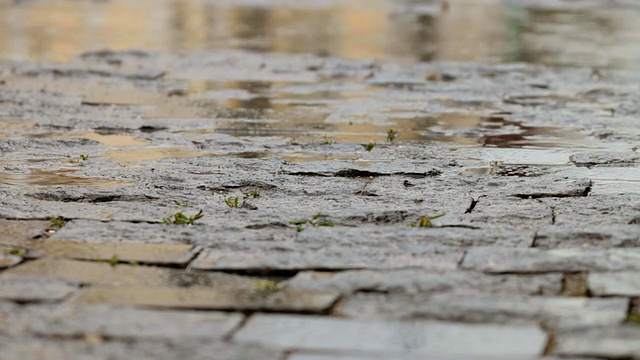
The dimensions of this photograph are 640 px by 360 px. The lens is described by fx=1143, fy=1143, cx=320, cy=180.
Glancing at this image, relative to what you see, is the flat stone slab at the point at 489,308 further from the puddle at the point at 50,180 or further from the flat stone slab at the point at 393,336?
the puddle at the point at 50,180

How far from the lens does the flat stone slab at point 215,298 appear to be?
359cm

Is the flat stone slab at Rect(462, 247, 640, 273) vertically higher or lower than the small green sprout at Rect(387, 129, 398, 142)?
higher

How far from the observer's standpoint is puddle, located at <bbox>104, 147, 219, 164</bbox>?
632 cm

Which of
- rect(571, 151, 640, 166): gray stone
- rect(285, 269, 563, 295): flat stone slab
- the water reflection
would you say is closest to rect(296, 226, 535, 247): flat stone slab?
rect(285, 269, 563, 295): flat stone slab

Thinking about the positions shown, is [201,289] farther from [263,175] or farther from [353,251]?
[263,175]

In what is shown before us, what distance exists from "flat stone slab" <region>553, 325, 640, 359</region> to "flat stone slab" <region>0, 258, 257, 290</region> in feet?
3.65

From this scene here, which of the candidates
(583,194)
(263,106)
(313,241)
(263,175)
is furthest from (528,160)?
(263,106)

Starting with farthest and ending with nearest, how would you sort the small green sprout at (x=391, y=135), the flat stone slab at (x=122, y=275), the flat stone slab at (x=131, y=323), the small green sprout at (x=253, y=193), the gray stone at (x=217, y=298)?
the small green sprout at (x=391, y=135)
the small green sprout at (x=253, y=193)
the flat stone slab at (x=122, y=275)
the gray stone at (x=217, y=298)
the flat stone slab at (x=131, y=323)

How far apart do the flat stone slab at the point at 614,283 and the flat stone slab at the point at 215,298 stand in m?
0.86

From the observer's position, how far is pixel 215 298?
3.69m

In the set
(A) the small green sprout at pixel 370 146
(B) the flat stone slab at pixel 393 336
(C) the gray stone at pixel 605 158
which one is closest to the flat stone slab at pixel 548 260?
(B) the flat stone slab at pixel 393 336

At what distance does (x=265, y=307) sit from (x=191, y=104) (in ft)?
16.8

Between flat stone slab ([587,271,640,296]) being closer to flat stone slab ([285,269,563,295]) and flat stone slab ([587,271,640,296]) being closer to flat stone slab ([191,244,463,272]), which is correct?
flat stone slab ([285,269,563,295])

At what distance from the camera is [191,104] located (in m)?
8.55
